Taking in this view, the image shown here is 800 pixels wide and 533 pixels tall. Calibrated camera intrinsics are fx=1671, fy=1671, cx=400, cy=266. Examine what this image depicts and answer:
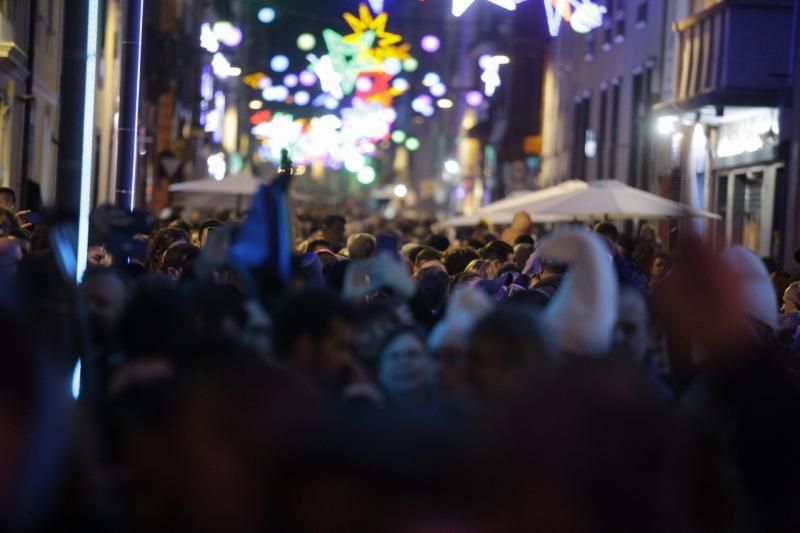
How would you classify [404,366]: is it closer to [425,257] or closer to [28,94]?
[425,257]

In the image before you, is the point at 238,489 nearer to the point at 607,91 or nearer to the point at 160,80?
the point at 607,91

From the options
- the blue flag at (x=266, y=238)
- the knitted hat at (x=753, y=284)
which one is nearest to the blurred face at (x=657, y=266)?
the knitted hat at (x=753, y=284)

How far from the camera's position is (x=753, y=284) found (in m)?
7.38

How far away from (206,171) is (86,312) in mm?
61405

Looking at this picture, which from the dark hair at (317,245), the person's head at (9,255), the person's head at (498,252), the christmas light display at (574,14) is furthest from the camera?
the person's head at (498,252)

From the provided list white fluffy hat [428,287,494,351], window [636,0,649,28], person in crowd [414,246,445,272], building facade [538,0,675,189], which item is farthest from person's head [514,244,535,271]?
window [636,0,649,28]

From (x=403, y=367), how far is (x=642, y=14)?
27.6m

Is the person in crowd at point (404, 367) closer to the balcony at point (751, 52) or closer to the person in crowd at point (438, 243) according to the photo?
the person in crowd at point (438, 243)

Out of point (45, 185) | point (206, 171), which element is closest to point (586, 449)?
point (45, 185)

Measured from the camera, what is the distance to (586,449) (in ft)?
16.1

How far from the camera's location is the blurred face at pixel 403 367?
5.91 metres

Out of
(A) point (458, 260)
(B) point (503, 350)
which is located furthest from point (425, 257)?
(B) point (503, 350)

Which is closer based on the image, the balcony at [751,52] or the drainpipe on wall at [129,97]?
the drainpipe on wall at [129,97]

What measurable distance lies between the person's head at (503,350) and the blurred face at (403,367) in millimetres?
509
